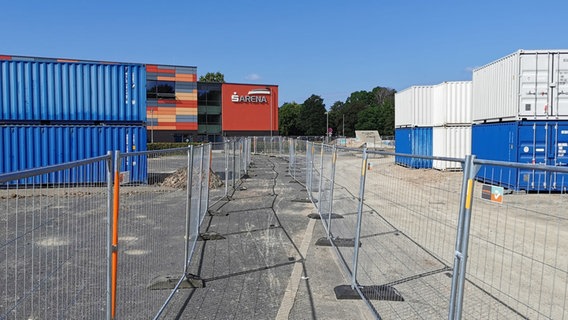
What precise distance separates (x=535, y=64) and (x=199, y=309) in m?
13.8

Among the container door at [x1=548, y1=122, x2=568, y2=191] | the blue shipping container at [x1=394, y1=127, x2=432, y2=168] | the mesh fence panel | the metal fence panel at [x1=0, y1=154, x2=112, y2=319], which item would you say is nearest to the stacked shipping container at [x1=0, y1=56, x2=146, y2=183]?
the mesh fence panel

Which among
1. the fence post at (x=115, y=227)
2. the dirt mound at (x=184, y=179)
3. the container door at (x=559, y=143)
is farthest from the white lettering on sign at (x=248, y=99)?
the fence post at (x=115, y=227)

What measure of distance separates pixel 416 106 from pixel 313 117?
93157 millimetres

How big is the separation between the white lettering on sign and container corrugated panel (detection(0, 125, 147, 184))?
42.6 m

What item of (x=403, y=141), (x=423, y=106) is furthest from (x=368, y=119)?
(x=423, y=106)

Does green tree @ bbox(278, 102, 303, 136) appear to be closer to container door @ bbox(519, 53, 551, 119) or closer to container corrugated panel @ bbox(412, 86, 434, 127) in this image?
container corrugated panel @ bbox(412, 86, 434, 127)

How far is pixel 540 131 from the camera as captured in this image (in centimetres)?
1424

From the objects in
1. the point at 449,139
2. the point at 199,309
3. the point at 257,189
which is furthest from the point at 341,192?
the point at 449,139

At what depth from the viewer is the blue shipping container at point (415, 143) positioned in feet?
72.2

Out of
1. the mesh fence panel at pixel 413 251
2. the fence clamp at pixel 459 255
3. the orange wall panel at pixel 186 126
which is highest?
the orange wall panel at pixel 186 126

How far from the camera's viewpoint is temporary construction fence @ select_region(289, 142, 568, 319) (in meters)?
3.13

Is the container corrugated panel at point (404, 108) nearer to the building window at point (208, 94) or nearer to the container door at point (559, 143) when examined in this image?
the container door at point (559, 143)

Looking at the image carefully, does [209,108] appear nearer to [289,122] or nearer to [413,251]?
[413,251]

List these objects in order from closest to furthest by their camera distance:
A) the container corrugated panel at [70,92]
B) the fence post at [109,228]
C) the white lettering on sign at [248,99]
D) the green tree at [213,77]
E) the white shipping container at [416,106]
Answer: the fence post at [109,228]
the container corrugated panel at [70,92]
the white shipping container at [416,106]
the white lettering on sign at [248,99]
the green tree at [213,77]
